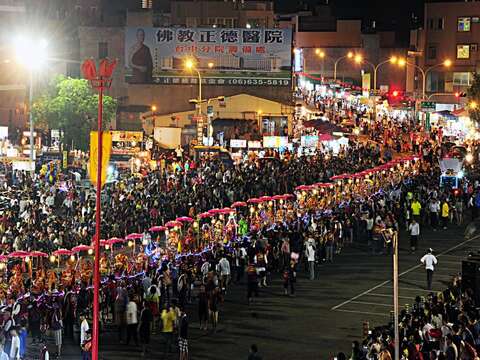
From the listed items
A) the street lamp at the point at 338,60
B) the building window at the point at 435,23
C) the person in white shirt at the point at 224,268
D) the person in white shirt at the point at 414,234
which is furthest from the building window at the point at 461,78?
the person in white shirt at the point at 224,268

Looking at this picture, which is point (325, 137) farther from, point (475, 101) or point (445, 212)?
point (445, 212)

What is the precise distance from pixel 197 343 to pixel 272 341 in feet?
5.52

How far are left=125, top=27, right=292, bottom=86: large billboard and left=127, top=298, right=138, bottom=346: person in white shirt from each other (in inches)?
1872

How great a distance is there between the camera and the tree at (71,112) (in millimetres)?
61562

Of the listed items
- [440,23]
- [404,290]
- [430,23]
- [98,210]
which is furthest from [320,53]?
[98,210]

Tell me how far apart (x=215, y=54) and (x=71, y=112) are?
40.6 feet

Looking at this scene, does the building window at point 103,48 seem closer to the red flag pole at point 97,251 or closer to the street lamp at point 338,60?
the street lamp at point 338,60

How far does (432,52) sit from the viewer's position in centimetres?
8894

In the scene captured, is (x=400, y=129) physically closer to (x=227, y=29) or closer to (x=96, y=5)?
(x=227, y=29)

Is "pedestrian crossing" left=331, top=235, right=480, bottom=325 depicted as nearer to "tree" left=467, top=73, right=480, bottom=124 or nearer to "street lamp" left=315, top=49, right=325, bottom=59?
"tree" left=467, top=73, right=480, bottom=124

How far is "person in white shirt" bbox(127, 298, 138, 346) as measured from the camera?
78.6 ft

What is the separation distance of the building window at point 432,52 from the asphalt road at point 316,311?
2163 inches

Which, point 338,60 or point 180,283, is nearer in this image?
point 180,283

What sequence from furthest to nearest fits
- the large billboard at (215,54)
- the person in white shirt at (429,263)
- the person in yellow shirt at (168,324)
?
the large billboard at (215,54)
the person in white shirt at (429,263)
the person in yellow shirt at (168,324)
